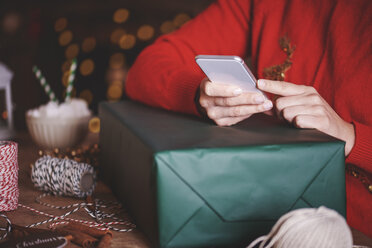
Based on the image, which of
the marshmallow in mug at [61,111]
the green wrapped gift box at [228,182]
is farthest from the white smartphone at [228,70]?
the marshmallow in mug at [61,111]

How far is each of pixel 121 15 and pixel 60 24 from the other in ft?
1.49

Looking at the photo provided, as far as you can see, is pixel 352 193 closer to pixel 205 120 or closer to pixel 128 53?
pixel 205 120

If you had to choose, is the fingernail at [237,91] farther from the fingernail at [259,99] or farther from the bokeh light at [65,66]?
the bokeh light at [65,66]

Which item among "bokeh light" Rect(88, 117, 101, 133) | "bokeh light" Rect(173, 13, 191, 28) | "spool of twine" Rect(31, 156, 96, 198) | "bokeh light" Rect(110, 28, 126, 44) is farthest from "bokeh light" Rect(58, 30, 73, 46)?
"spool of twine" Rect(31, 156, 96, 198)

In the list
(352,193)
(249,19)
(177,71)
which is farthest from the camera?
(249,19)

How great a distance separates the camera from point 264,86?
71 cm

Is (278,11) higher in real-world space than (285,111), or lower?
higher

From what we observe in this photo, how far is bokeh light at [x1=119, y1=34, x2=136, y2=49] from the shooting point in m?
3.02

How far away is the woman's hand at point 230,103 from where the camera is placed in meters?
0.73

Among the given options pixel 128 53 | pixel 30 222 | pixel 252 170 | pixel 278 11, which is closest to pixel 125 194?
pixel 30 222

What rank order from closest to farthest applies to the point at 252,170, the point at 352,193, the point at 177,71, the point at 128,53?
the point at 252,170
the point at 352,193
the point at 177,71
the point at 128,53

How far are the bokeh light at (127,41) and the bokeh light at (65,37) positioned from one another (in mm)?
374

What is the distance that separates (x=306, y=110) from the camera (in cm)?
73

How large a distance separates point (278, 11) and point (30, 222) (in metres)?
0.86
